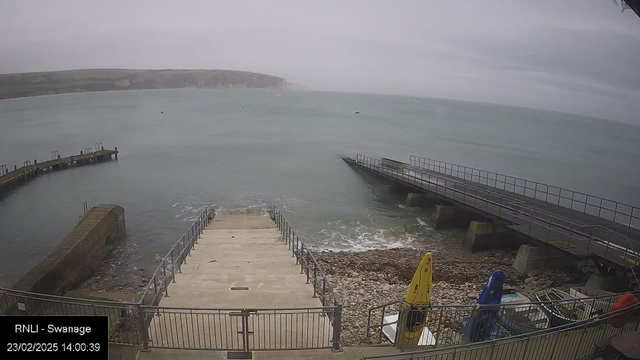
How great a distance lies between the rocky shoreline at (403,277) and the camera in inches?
538

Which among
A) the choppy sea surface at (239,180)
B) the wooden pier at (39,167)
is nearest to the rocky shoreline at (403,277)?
the choppy sea surface at (239,180)

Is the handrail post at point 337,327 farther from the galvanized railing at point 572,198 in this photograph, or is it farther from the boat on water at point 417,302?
the galvanized railing at point 572,198

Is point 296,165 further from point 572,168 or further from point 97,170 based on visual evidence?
point 572,168

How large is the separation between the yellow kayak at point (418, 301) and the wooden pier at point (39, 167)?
39.4 metres

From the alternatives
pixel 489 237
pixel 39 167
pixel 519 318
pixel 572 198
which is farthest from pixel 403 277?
pixel 39 167

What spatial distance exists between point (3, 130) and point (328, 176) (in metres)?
73.8

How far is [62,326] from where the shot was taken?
211 inches

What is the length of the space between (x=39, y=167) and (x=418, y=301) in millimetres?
45982

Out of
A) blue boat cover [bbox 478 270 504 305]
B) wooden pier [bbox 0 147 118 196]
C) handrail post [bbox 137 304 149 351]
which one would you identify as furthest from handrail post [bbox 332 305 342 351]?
wooden pier [bbox 0 147 118 196]

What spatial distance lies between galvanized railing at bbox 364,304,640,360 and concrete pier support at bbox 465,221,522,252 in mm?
13452

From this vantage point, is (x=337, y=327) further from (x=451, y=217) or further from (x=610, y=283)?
(x=451, y=217)

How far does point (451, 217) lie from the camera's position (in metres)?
25.3

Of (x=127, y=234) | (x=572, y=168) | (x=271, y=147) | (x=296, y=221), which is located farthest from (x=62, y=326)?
(x=572, y=168)

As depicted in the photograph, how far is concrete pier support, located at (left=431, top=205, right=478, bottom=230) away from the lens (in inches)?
992
